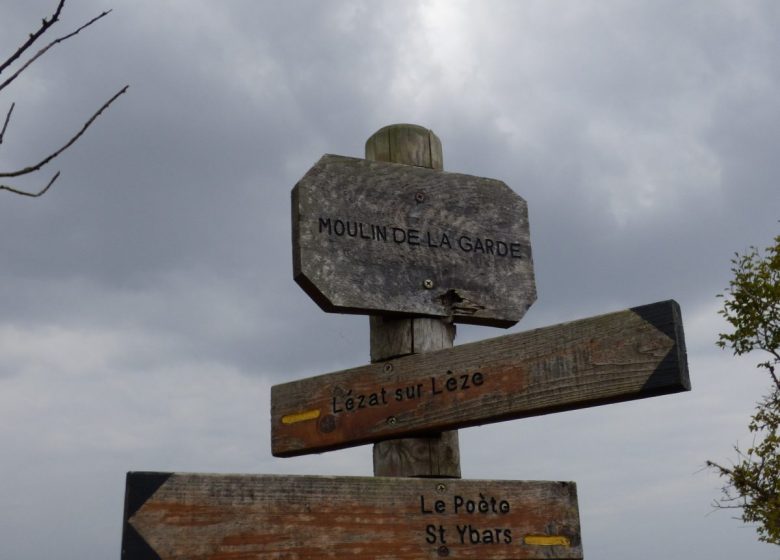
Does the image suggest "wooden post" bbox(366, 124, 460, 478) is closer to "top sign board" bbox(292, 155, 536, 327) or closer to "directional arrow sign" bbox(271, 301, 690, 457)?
"top sign board" bbox(292, 155, 536, 327)

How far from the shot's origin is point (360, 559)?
9.40 ft

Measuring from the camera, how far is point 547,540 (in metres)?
3.39

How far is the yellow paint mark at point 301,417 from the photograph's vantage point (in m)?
3.81

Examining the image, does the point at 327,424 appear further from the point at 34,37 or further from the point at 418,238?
the point at 34,37

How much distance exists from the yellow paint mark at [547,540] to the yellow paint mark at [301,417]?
3.52 ft

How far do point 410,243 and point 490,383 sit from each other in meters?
0.94

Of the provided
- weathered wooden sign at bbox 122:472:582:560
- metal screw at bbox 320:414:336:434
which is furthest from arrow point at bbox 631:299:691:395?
metal screw at bbox 320:414:336:434

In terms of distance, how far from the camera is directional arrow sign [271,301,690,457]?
3006 millimetres

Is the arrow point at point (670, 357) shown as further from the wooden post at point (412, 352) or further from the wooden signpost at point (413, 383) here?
the wooden post at point (412, 352)

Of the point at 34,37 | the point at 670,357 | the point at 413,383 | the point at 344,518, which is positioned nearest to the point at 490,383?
the point at 413,383

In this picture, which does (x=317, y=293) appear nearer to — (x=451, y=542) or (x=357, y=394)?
(x=357, y=394)

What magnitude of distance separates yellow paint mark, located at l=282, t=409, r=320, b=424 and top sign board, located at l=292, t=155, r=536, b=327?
0.48 metres

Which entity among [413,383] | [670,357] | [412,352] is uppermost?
[412,352]

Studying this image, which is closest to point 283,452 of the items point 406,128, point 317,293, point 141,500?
point 317,293
